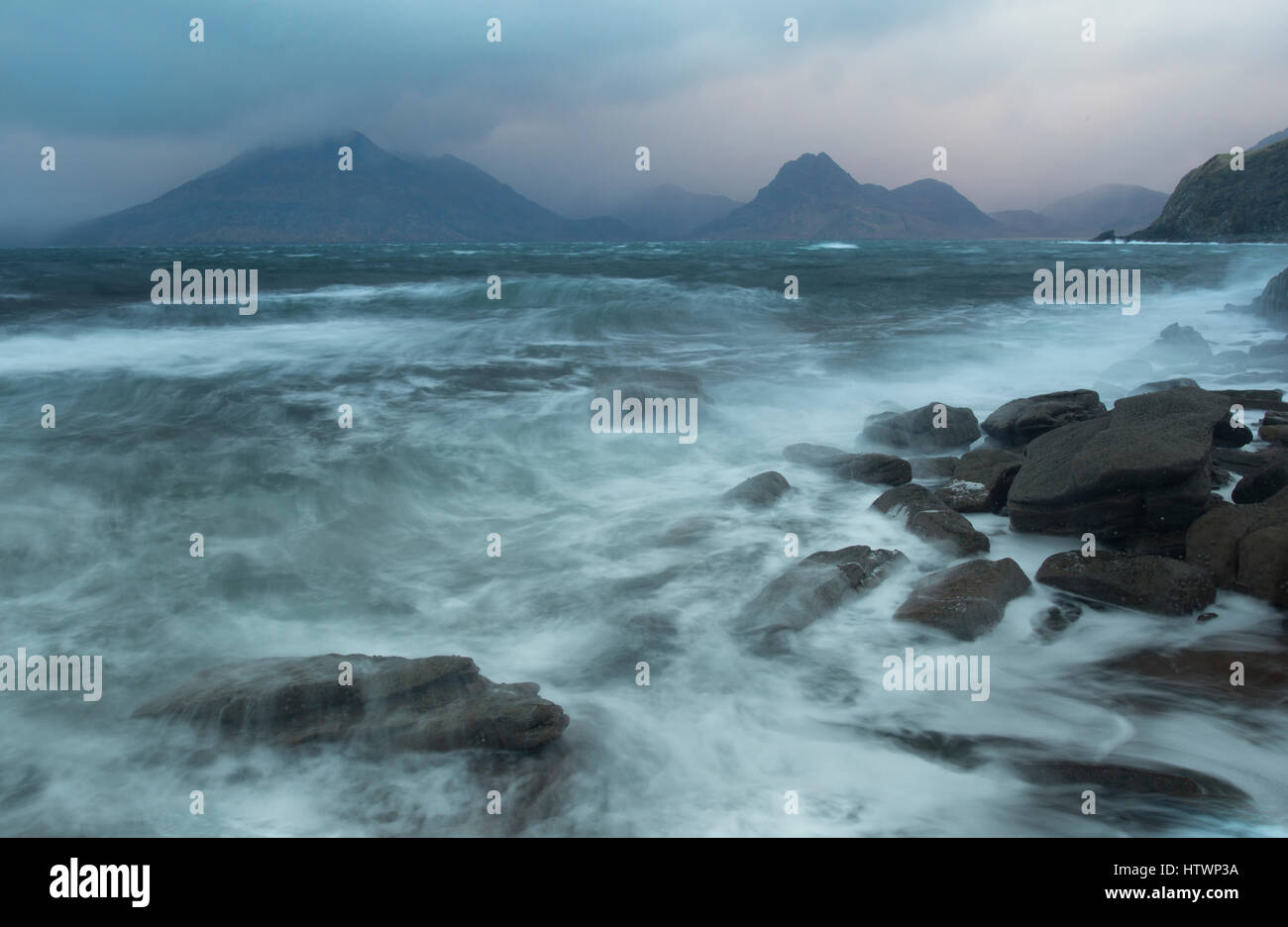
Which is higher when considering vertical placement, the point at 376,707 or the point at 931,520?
the point at 931,520

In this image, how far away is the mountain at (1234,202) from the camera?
8362 centimetres

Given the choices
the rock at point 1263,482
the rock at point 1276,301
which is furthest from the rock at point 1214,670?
the rock at point 1276,301

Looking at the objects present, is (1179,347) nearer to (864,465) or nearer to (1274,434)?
(1274,434)

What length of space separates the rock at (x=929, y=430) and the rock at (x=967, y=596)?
467 cm

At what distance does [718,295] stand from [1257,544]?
24.9 m

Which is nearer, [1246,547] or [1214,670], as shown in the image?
[1214,670]

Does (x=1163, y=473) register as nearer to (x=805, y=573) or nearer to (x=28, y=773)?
(x=805, y=573)

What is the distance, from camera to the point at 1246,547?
6.30 metres

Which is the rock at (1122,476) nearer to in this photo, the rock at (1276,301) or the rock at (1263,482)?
the rock at (1263,482)

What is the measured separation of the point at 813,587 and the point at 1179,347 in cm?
1590

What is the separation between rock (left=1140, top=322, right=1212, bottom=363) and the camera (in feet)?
55.7

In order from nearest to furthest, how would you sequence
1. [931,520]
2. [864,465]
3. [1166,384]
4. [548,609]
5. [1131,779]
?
1. [1131,779]
2. [548,609]
3. [931,520]
4. [864,465]
5. [1166,384]

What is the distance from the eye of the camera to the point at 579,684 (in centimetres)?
585

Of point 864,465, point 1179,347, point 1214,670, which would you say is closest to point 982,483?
point 864,465
